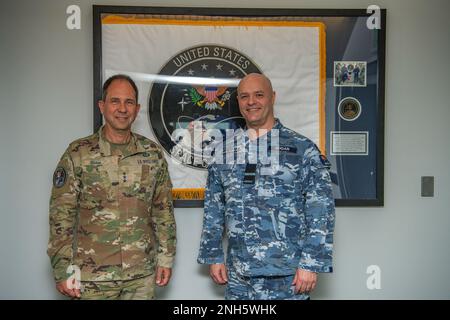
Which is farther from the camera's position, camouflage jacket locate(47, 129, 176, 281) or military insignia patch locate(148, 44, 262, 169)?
military insignia patch locate(148, 44, 262, 169)

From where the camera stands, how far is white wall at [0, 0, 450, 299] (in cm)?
224

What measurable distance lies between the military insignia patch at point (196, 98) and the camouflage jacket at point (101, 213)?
1.21 ft


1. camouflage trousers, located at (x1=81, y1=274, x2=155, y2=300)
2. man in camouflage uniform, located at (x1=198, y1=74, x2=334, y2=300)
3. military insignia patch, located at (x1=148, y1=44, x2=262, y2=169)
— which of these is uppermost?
military insignia patch, located at (x1=148, y1=44, x2=262, y2=169)

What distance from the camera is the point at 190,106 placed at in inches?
88.6

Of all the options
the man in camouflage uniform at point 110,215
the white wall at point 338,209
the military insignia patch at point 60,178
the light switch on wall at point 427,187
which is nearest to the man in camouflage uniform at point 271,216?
the man in camouflage uniform at point 110,215

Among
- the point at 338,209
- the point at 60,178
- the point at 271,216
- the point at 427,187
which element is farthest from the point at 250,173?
the point at 427,187

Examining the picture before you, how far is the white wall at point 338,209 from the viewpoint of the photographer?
2242mm

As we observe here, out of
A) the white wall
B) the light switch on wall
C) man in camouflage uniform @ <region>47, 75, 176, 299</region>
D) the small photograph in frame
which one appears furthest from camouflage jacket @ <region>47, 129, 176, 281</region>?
the light switch on wall

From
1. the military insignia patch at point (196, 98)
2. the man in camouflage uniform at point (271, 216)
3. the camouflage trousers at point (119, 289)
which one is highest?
the military insignia patch at point (196, 98)

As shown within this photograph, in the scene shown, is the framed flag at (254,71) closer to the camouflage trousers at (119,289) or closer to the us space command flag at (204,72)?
the us space command flag at (204,72)

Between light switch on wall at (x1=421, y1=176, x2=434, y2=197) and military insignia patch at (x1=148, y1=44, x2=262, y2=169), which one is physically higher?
military insignia patch at (x1=148, y1=44, x2=262, y2=169)

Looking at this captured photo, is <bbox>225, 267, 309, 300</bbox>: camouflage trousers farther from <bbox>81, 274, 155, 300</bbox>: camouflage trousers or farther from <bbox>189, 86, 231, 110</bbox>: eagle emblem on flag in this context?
<bbox>189, 86, 231, 110</bbox>: eagle emblem on flag

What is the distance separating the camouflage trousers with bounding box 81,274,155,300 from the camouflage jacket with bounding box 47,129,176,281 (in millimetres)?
28

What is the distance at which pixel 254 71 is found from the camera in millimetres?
2264
